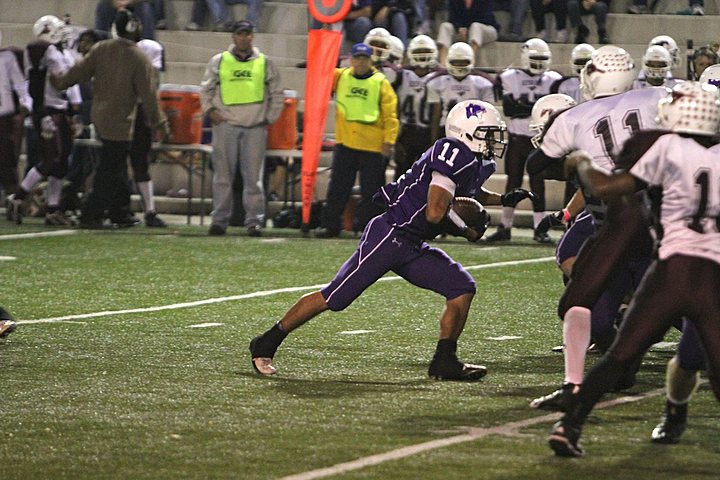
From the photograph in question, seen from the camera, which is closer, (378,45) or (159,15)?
(378,45)

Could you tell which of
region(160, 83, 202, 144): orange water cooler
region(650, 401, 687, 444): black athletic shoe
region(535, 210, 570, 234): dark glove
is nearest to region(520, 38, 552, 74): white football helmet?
region(160, 83, 202, 144): orange water cooler

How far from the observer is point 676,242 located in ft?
17.5

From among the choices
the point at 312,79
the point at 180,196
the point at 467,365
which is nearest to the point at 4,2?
the point at 180,196

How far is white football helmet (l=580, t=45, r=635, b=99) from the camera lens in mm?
6812

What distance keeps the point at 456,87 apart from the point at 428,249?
7073mm

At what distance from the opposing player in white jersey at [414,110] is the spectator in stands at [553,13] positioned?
370cm

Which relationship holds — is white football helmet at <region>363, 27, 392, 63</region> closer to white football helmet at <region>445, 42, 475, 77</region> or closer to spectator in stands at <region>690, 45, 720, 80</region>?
white football helmet at <region>445, 42, 475, 77</region>

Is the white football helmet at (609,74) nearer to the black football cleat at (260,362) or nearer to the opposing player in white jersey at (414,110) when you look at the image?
the black football cleat at (260,362)

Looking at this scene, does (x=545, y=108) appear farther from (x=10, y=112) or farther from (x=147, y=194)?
(x=10, y=112)

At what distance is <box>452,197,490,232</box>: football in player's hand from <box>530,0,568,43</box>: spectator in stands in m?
11.0

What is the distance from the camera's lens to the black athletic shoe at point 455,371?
7098 millimetres

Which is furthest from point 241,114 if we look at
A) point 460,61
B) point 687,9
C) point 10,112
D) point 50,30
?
point 687,9

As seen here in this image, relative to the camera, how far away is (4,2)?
1945cm

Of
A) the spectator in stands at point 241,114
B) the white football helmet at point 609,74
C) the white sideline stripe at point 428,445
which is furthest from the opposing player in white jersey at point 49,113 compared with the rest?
the white sideline stripe at point 428,445
